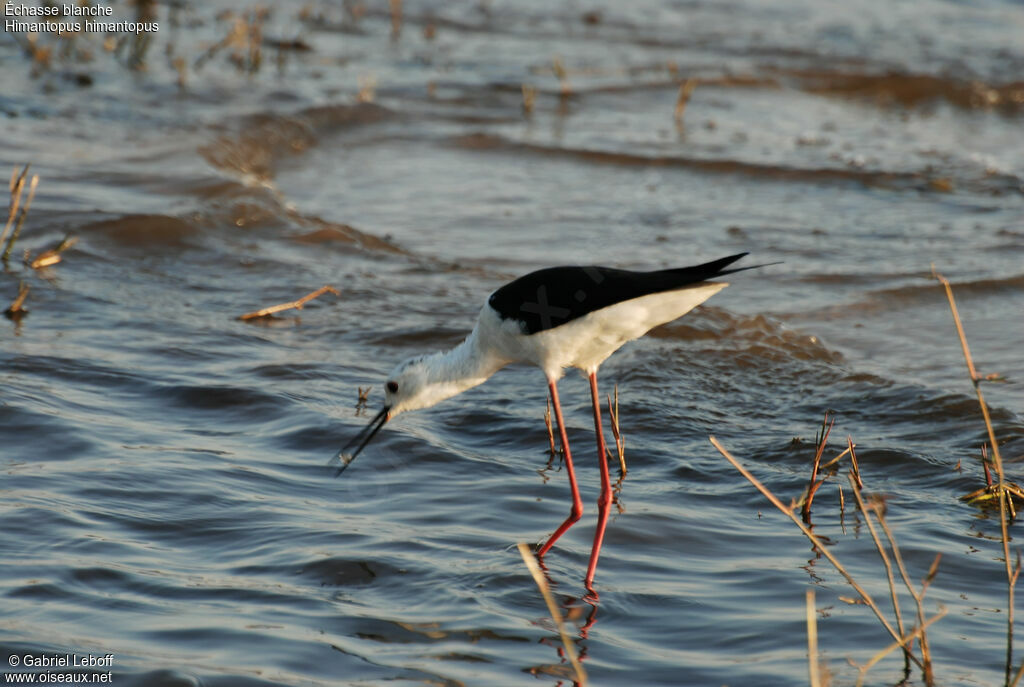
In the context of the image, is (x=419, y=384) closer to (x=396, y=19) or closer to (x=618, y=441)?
(x=618, y=441)

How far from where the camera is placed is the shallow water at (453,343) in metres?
3.55

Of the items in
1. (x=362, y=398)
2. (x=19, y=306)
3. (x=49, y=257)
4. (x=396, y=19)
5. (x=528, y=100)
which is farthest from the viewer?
(x=396, y=19)

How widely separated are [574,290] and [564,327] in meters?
0.13

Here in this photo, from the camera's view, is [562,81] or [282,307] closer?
[282,307]

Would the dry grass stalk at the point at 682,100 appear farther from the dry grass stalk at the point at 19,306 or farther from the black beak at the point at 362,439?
the black beak at the point at 362,439

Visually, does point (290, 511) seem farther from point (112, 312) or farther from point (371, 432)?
point (112, 312)

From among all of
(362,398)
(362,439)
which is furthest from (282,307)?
(362,439)

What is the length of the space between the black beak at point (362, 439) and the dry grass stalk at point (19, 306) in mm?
1993

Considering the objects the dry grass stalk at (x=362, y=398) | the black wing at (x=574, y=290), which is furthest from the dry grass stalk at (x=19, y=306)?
the black wing at (x=574, y=290)

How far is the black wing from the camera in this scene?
3.84m

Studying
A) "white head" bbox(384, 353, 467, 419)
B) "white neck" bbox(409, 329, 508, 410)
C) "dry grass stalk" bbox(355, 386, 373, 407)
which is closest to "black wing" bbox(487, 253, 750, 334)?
"white neck" bbox(409, 329, 508, 410)

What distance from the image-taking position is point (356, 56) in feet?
43.2

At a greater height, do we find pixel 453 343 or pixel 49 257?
pixel 49 257

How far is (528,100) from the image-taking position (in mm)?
11430
